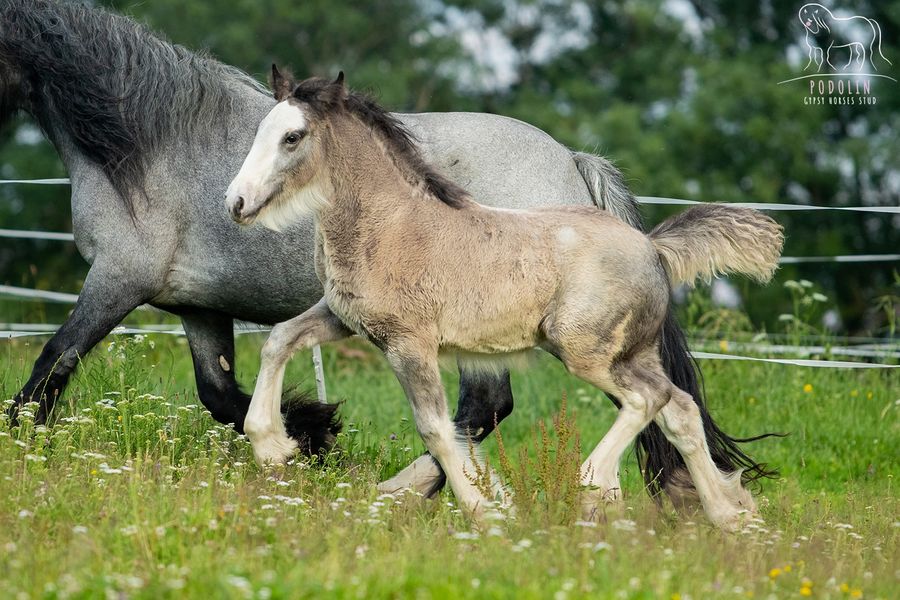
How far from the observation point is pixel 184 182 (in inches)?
224

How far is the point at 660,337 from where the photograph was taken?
545cm

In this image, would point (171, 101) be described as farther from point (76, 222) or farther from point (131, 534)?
point (131, 534)

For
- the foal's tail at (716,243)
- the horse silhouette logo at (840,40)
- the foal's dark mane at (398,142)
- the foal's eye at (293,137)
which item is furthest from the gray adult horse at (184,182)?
the horse silhouette logo at (840,40)

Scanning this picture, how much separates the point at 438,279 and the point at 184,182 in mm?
1640

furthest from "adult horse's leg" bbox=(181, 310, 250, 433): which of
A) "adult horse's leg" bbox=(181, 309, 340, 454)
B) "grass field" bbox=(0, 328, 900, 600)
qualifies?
"grass field" bbox=(0, 328, 900, 600)

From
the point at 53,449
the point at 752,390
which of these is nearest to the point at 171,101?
the point at 53,449

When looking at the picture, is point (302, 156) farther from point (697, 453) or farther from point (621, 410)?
point (697, 453)

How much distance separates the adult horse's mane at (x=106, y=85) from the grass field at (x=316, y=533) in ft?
3.42

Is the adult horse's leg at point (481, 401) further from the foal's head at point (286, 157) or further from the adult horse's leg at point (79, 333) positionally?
the adult horse's leg at point (79, 333)

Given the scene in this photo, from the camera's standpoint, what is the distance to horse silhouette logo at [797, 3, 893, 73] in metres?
17.1

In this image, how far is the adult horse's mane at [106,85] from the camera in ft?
18.3

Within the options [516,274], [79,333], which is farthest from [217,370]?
[516,274]

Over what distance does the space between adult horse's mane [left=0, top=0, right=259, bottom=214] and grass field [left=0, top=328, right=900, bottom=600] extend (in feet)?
3.42

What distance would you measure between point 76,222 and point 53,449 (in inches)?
44.7
